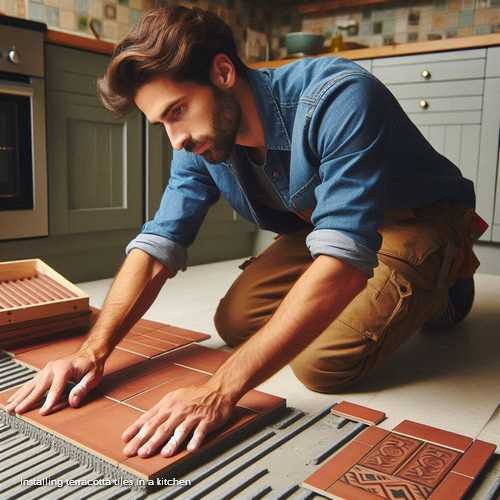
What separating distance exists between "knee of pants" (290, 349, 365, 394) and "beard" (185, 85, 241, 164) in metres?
0.50

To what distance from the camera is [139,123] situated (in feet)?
8.18

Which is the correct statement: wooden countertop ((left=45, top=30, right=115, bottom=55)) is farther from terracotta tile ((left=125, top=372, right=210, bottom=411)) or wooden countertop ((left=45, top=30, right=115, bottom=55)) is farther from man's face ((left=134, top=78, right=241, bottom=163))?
terracotta tile ((left=125, top=372, right=210, bottom=411))

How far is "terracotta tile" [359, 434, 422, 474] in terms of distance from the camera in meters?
0.91

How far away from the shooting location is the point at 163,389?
1170mm

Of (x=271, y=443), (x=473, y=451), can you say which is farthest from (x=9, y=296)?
(x=473, y=451)

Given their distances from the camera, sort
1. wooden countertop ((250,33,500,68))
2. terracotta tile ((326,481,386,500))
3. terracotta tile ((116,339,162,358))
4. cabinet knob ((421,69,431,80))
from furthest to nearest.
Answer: cabinet knob ((421,69,431,80)) < wooden countertop ((250,33,500,68)) < terracotta tile ((116,339,162,358)) < terracotta tile ((326,481,386,500))

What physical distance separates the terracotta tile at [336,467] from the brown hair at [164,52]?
712mm

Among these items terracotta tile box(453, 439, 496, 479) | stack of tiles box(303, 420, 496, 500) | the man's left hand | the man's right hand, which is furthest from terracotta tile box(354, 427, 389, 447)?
the man's right hand

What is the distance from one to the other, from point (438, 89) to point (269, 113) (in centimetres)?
167

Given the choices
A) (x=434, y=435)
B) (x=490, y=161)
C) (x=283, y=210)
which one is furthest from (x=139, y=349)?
(x=490, y=161)

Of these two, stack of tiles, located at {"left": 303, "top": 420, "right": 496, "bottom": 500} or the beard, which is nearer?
stack of tiles, located at {"left": 303, "top": 420, "right": 496, "bottom": 500}

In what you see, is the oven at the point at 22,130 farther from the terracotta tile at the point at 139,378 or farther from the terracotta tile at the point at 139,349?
the terracotta tile at the point at 139,378

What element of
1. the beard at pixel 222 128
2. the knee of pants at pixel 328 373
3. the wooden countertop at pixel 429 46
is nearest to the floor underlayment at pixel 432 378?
the knee of pants at pixel 328 373

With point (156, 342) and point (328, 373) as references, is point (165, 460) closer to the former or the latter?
point (328, 373)
